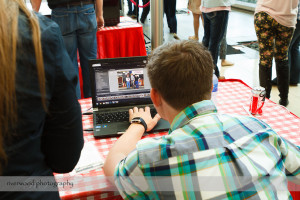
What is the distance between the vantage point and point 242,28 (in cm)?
658

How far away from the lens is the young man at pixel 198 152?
2.36 feet

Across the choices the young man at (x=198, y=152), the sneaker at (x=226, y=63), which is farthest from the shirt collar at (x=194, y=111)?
the sneaker at (x=226, y=63)

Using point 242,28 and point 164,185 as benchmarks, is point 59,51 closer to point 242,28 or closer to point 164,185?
point 164,185

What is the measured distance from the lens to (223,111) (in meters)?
1.46

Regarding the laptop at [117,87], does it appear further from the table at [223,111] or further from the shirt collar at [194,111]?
the shirt collar at [194,111]

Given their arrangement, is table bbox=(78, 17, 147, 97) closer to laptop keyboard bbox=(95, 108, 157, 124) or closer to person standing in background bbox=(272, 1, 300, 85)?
person standing in background bbox=(272, 1, 300, 85)

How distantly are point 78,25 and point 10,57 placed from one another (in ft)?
6.28

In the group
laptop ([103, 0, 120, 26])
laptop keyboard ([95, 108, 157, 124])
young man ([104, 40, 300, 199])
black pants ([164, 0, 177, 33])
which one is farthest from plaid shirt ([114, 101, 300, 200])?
black pants ([164, 0, 177, 33])

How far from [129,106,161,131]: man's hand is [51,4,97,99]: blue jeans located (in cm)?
96

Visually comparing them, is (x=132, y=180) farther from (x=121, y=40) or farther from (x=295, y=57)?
(x=295, y=57)

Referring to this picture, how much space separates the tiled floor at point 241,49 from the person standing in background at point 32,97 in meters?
2.72

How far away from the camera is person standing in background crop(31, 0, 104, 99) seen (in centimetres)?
227

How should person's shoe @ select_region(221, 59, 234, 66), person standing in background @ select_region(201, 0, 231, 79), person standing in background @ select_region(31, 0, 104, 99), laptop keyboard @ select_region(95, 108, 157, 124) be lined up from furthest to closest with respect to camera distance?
person's shoe @ select_region(221, 59, 234, 66)
person standing in background @ select_region(201, 0, 231, 79)
person standing in background @ select_region(31, 0, 104, 99)
laptop keyboard @ select_region(95, 108, 157, 124)

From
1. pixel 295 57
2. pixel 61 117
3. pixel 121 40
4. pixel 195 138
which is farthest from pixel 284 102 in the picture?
pixel 61 117
